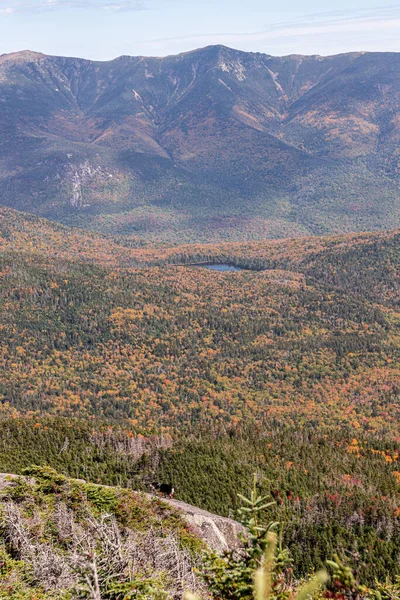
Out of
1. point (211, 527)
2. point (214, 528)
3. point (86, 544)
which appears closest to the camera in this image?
point (86, 544)

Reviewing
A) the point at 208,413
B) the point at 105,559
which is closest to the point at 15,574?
the point at 105,559

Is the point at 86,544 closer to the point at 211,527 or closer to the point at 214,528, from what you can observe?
the point at 211,527

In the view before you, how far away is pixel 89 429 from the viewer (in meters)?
107

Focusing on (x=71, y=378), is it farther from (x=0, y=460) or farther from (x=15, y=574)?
(x=15, y=574)

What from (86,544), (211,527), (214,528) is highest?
(86,544)

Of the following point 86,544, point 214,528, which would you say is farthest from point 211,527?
point 86,544

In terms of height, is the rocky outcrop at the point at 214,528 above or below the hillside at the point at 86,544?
below

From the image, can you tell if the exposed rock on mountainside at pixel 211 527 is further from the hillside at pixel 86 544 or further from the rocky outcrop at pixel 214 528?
the hillside at pixel 86 544

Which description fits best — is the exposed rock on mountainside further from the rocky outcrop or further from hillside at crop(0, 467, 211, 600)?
hillside at crop(0, 467, 211, 600)

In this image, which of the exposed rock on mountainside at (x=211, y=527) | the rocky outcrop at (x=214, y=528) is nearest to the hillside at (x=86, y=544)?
the exposed rock on mountainside at (x=211, y=527)

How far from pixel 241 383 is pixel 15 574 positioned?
14907 centimetres

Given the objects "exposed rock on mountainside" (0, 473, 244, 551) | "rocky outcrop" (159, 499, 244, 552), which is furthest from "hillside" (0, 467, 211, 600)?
"rocky outcrop" (159, 499, 244, 552)

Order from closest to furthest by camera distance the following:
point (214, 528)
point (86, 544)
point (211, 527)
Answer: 1. point (86, 544)
2. point (211, 527)
3. point (214, 528)

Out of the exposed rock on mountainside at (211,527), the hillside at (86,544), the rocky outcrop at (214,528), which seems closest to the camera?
the hillside at (86,544)
